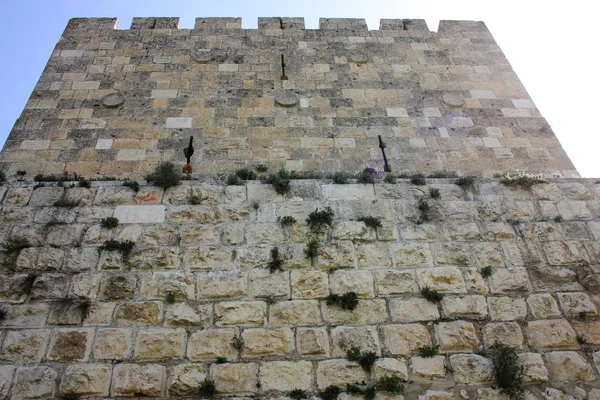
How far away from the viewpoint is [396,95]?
22.6ft

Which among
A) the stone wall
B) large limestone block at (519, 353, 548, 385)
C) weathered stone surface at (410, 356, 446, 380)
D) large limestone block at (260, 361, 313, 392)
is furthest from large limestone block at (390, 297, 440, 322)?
large limestone block at (260, 361, 313, 392)

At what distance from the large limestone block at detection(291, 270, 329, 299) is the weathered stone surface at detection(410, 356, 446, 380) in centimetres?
103

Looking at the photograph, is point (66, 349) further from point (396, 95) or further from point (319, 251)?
point (396, 95)

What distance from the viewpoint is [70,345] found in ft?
13.4

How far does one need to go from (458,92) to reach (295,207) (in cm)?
357

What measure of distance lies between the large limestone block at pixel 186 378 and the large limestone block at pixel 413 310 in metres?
1.86

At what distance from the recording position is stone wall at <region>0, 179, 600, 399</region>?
402 centimetres

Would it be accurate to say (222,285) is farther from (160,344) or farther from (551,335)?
(551,335)

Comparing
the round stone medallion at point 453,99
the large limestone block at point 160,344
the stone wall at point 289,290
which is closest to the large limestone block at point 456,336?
the stone wall at point 289,290

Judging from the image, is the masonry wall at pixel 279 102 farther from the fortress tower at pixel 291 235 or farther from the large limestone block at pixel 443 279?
the large limestone block at pixel 443 279

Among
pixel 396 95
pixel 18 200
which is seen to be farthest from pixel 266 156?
pixel 18 200

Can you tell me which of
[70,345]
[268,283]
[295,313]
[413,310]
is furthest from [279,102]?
[70,345]

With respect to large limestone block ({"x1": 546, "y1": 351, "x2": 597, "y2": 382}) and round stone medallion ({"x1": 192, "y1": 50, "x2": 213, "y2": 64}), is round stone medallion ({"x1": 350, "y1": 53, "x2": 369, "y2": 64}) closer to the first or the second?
round stone medallion ({"x1": 192, "y1": 50, "x2": 213, "y2": 64})

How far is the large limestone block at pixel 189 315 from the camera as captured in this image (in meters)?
4.25
